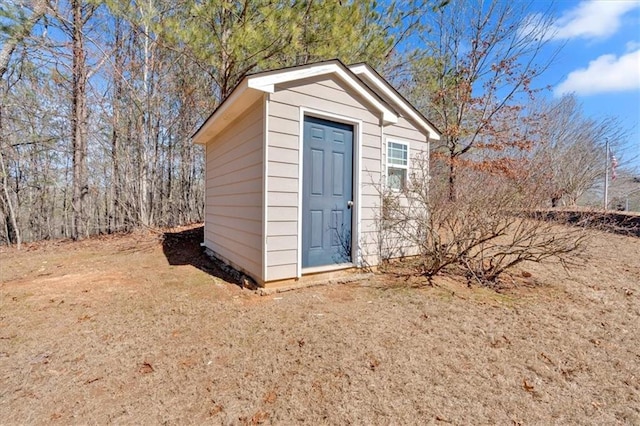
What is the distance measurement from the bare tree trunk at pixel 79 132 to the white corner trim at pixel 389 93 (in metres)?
8.30

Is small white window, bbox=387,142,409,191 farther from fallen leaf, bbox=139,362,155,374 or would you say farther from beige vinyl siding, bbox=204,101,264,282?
fallen leaf, bbox=139,362,155,374

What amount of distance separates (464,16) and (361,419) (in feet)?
43.2

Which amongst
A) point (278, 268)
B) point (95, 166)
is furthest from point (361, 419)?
point (95, 166)

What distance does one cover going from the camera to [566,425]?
1713mm

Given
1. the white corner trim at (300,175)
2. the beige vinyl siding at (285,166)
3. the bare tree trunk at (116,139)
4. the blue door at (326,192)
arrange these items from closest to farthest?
1. the beige vinyl siding at (285,166)
2. the white corner trim at (300,175)
3. the blue door at (326,192)
4. the bare tree trunk at (116,139)

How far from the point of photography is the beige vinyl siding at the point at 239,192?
13.4 feet

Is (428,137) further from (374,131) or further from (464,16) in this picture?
(464,16)

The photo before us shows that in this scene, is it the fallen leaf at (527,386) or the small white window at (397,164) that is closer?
the fallen leaf at (527,386)

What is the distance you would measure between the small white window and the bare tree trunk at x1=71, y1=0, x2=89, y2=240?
895 cm

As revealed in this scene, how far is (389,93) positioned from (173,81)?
814 cm

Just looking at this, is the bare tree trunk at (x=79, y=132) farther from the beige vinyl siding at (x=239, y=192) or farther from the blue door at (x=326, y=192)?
the blue door at (x=326, y=192)

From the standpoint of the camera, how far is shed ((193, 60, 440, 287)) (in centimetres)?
389

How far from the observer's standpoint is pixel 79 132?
8539 millimetres

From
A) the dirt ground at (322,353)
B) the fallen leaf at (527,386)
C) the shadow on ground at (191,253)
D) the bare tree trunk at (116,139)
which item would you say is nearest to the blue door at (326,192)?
the dirt ground at (322,353)
